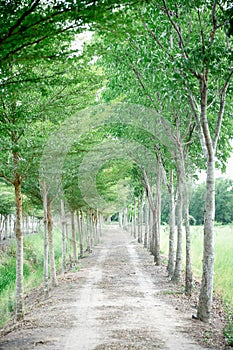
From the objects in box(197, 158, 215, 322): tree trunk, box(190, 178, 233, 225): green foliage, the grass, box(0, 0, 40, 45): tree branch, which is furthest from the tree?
box(190, 178, 233, 225): green foliage

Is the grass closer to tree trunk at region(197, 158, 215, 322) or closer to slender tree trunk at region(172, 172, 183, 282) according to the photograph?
slender tree trunk at region(172, 172, 183, 282)

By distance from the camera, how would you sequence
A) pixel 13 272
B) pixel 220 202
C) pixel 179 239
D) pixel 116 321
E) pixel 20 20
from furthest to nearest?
pixel 220 202
pixel 13 272
pixel 179 239
pixel 116 321
pixel 20 20

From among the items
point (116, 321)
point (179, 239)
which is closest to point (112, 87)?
point (179, 239)

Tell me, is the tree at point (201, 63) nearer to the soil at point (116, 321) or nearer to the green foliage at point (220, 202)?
the soil at point (116, 321)

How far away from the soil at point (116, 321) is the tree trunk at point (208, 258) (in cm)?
31

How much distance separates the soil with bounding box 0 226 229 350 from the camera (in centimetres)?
716

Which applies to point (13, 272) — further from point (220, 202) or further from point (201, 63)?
point (220, 202)

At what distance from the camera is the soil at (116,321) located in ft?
23.5

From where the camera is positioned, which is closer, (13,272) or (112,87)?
(112,87)

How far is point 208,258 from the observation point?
8.70m

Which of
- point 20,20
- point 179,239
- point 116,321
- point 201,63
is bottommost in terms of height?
point 116,321

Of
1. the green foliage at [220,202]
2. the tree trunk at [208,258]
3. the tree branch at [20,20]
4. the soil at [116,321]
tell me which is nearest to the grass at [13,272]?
the soil at [116,321]

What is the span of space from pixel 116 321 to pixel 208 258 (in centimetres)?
227

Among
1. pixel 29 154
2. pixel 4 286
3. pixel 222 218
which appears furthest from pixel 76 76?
pixel 222 218
